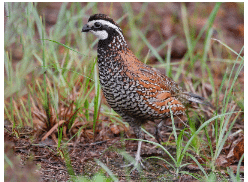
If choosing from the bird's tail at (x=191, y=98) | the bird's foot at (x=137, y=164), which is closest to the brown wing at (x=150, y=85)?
the bird's tail at (x=191, y=98)

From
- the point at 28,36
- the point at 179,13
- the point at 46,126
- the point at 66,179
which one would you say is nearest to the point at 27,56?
the point at 28,36

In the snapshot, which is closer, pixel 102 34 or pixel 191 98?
pixel 102 34

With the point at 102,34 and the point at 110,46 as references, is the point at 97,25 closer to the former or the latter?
the point at 102,34

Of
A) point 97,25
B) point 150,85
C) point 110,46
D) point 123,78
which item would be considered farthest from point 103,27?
point 150,85

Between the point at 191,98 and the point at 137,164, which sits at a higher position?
the point at 191,98

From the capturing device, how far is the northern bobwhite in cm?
343

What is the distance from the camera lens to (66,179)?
3166 mm

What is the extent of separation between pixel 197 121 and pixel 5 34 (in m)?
2.57

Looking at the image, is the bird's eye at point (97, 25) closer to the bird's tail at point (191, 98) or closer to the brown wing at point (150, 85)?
the brown wing at point (150, 85)

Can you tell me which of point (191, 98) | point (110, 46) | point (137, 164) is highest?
point (110, 46)

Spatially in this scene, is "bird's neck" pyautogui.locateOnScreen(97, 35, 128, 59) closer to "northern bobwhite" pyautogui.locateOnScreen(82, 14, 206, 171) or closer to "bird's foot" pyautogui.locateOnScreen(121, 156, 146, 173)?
"northern bobwhite" pyautogui.locateOnScreen(82, 14, 206, 171)

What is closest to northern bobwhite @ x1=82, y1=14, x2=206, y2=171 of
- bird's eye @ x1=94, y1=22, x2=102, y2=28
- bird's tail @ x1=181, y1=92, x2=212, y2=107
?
bird's eye @ x1=94, y1=22, x2=102, y2=28

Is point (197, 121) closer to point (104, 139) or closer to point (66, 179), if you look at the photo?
point (104, 139)

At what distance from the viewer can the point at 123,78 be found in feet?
11.3
